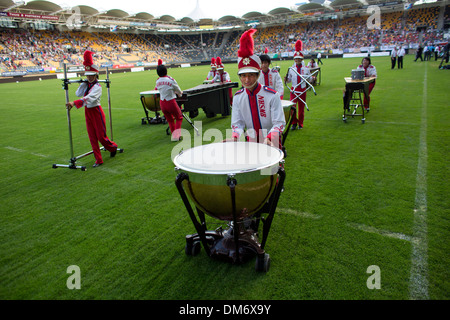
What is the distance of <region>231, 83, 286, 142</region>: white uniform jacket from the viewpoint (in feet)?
9.92

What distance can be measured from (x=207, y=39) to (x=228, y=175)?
2548 inches

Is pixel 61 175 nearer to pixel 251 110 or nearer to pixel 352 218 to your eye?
pixel 251 110

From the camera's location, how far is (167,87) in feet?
21.1

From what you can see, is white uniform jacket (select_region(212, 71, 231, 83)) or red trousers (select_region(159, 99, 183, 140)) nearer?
red trousers (select_region(159, 99, 183, 140))

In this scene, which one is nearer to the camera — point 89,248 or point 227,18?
point 89,248

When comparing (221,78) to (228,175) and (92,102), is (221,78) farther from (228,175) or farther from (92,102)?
(228,175)

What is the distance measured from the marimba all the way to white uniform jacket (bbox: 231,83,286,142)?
4318mm

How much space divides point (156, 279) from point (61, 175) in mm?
3701

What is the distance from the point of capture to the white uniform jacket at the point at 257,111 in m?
3.02

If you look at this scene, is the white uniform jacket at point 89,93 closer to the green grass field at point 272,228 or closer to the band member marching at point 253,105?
the green grass field at point 272,228

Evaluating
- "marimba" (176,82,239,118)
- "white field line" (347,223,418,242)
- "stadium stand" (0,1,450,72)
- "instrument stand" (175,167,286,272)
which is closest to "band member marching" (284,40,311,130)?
"marimba" (176,82,239,118)

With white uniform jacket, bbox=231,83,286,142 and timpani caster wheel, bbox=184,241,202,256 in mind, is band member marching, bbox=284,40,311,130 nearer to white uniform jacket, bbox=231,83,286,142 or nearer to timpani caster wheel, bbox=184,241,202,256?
white uniform jacket, bbox=231,83,286,142

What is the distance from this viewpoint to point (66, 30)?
140ft

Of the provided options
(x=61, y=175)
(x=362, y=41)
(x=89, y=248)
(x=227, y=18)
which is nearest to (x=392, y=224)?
(x=89, y=248)
